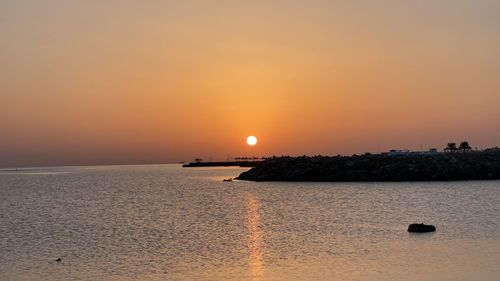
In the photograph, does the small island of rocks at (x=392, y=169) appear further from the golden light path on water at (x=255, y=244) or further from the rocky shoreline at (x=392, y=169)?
the golden light path on water at (x=255, y=244)

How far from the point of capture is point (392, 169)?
98688mm

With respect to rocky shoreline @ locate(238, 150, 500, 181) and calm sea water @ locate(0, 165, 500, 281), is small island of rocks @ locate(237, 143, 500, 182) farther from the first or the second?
calm sea water @ locate(0, 165, 500, 281)

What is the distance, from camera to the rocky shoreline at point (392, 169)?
9581cm

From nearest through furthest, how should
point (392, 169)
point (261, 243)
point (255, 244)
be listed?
1. point (255, 244)
2. point (261, 243)
3. point (392, 169)

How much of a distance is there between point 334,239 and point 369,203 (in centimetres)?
2402

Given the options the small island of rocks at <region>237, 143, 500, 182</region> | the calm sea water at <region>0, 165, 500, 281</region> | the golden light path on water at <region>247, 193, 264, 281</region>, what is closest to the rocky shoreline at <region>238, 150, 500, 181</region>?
the small island of rocks at <region>237, 143, 500, 182</region>

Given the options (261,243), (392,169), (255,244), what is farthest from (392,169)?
(255,244)

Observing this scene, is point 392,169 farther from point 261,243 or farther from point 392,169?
point 261,243

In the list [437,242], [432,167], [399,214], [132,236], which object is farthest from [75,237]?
[432,167]

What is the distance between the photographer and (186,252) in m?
28.7

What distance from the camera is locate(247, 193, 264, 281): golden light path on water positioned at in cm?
2352

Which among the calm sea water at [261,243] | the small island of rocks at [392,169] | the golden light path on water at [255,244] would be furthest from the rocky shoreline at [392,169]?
the golden light path on water at [255,244]

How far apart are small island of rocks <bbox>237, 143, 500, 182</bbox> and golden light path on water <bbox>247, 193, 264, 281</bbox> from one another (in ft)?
161

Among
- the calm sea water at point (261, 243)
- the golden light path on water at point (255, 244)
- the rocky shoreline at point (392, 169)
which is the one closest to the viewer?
the calm sea water at point (261, 243)
